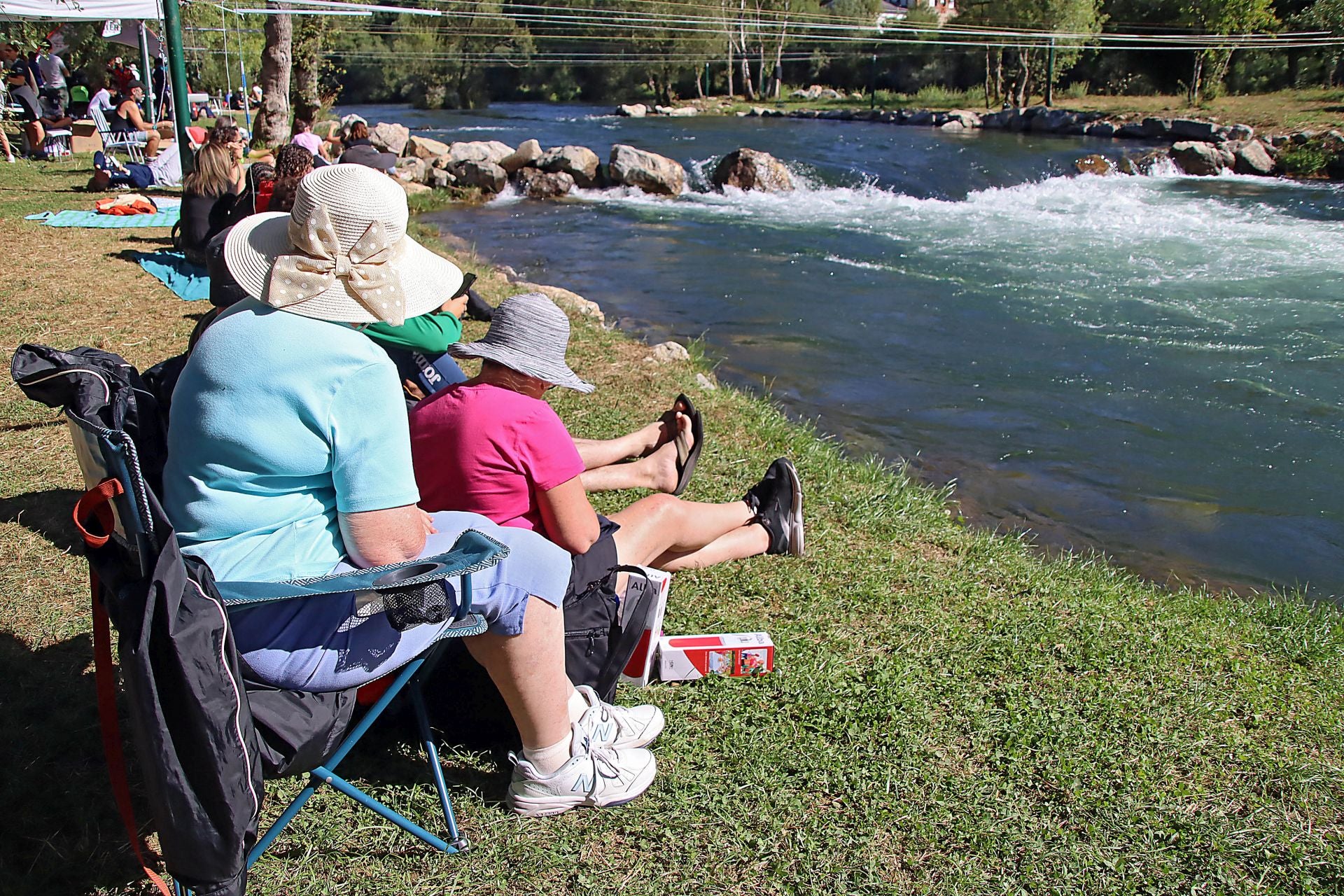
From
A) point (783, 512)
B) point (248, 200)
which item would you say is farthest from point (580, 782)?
point (248, 200)

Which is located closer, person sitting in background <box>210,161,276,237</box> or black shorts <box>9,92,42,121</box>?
person sitting in background <box>210,161,276,237</box>

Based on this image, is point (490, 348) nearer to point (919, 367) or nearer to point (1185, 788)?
point (1185, 788)

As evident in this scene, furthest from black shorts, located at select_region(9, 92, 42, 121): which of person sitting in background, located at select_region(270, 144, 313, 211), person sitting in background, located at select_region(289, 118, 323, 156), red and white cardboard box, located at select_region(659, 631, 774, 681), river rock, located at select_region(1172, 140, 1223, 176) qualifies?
river rock, located at select_region(1172, 140, 1223, 176)

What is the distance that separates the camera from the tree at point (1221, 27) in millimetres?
33531

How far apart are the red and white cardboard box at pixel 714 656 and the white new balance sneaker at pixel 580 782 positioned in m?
0.53

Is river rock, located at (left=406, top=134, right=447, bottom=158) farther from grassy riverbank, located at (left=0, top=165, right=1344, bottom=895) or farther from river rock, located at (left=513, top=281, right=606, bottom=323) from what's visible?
grassy riverbank, located at (left=0, top=165, right=1344, bottom=895)

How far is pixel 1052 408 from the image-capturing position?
789 centimetres

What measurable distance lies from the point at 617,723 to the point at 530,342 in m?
1.12

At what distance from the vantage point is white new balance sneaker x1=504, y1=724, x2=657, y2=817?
105 inches

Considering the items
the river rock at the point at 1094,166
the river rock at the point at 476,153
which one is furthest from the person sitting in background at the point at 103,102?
the river rock at the point at 1094,166

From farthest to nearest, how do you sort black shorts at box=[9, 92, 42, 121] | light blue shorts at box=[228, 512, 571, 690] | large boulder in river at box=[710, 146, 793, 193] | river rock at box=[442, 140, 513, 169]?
large boulder in river at box=[710, 146, 793, 193], river rock at box=[442, 140, 513, 169], black shorts at box=[9, 92, 42, 121], light blue shorts at box=[228, 512, 571, 690]

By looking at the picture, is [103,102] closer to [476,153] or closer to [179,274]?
[476,153]

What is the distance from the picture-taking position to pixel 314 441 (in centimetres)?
205

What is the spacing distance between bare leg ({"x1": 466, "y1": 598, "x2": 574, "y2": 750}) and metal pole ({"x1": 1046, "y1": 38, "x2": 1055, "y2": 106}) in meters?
38.3
